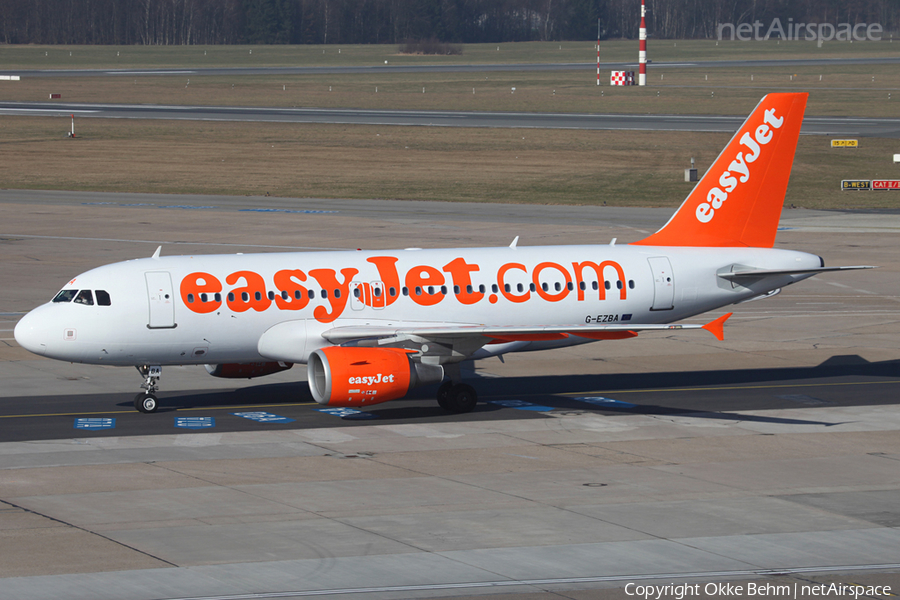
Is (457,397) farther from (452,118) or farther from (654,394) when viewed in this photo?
(452,118)

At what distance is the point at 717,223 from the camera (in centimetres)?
3778

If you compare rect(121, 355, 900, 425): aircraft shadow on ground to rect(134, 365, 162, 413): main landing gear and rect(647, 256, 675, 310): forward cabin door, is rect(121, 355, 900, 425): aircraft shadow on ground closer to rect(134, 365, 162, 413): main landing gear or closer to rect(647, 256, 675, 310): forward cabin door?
rect(134, 365, 162, 413): main landing gear

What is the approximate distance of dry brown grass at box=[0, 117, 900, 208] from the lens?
291 ft

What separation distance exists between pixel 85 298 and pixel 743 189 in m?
20.4

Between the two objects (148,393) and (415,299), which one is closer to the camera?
(148,393)

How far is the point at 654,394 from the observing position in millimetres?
36031

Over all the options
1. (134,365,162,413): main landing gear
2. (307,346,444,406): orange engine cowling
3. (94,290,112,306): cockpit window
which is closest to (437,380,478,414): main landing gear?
(307,346,444,406): orange engine cowling

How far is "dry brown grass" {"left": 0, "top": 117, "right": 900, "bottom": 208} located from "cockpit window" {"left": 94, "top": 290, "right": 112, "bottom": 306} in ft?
179

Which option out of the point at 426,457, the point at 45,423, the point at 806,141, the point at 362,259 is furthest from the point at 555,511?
the point at 806,141

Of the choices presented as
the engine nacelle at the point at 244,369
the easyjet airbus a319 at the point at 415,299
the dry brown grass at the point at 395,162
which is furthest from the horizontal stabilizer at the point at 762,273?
the dry brown grass at the point at 395,162

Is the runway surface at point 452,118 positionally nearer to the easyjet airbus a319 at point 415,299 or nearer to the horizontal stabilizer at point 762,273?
the easyjet airbus a319 at point 415,299

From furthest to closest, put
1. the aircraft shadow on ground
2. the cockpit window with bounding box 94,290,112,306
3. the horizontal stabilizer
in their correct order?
1. the horizontal stabilizer
2. the aircraft shadow on ground
3. the cockpit window with bounding box 94,290,112,306

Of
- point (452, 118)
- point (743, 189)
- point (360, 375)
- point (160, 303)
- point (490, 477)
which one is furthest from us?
point (452, 118)

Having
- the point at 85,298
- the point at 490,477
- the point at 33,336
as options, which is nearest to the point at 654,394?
the point at 490,477
